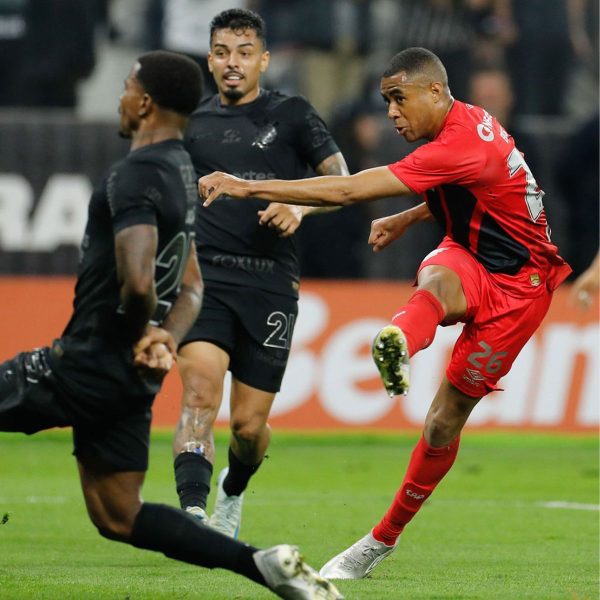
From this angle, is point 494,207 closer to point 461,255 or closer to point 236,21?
point 461,255

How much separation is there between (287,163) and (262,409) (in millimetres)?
1379

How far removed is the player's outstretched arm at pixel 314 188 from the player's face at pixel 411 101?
37cm

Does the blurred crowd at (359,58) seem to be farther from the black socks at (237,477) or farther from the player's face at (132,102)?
the player's face at (132,102)

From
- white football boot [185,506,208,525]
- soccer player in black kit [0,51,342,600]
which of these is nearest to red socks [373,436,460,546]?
white football boot [185,506,208,525]

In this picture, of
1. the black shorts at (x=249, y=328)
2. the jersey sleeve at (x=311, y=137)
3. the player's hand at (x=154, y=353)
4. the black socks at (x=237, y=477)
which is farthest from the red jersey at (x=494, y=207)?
the player's hand at (x=154, y=353)

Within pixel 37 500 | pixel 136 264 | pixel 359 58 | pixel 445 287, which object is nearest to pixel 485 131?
pixel 445 287

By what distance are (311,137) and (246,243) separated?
2.31 ft

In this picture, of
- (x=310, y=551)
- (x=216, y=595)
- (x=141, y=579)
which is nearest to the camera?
(x=216, y=595)

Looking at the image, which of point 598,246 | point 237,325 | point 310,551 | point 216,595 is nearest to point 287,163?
point 237,325

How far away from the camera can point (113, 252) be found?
5746 mm

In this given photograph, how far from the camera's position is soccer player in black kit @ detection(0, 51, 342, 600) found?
561 centimetres

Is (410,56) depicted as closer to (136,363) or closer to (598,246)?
(136,363)

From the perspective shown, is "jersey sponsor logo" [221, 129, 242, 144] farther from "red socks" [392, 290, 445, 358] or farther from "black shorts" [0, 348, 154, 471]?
"black shorts" [0, 348, 154, 471]

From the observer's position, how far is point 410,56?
290 inches
